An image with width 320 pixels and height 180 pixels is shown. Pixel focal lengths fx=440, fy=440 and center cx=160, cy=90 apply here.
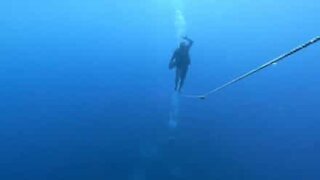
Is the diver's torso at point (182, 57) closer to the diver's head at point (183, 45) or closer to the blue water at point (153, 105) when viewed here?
the diver's head at point (183, 45)

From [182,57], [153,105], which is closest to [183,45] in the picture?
[182,57]

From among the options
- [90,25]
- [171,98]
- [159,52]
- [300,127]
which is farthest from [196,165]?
[90,25]

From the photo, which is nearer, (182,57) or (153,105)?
(182,57)

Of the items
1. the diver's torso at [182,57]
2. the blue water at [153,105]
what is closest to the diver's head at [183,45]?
the diver's torso at [182,57]

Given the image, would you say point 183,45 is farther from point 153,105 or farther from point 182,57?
point 153,105

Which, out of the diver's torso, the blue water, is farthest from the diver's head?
the blue water

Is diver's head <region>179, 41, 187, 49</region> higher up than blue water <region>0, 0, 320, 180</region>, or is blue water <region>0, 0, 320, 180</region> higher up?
diver's head <region>179, 41, 187, 49</region>

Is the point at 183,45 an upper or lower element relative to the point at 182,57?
upper

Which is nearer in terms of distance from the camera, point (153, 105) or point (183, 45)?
point (183, 45)

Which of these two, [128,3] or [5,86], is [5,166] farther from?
[128,3]

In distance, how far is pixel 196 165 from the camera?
45.6 feet

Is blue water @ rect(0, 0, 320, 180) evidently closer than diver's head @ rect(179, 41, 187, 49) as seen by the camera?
No

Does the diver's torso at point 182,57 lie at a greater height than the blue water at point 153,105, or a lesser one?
greater

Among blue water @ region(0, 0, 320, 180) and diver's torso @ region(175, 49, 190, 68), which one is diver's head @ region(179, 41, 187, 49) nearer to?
diver's torso @ region(175, 49, 190, 68)
